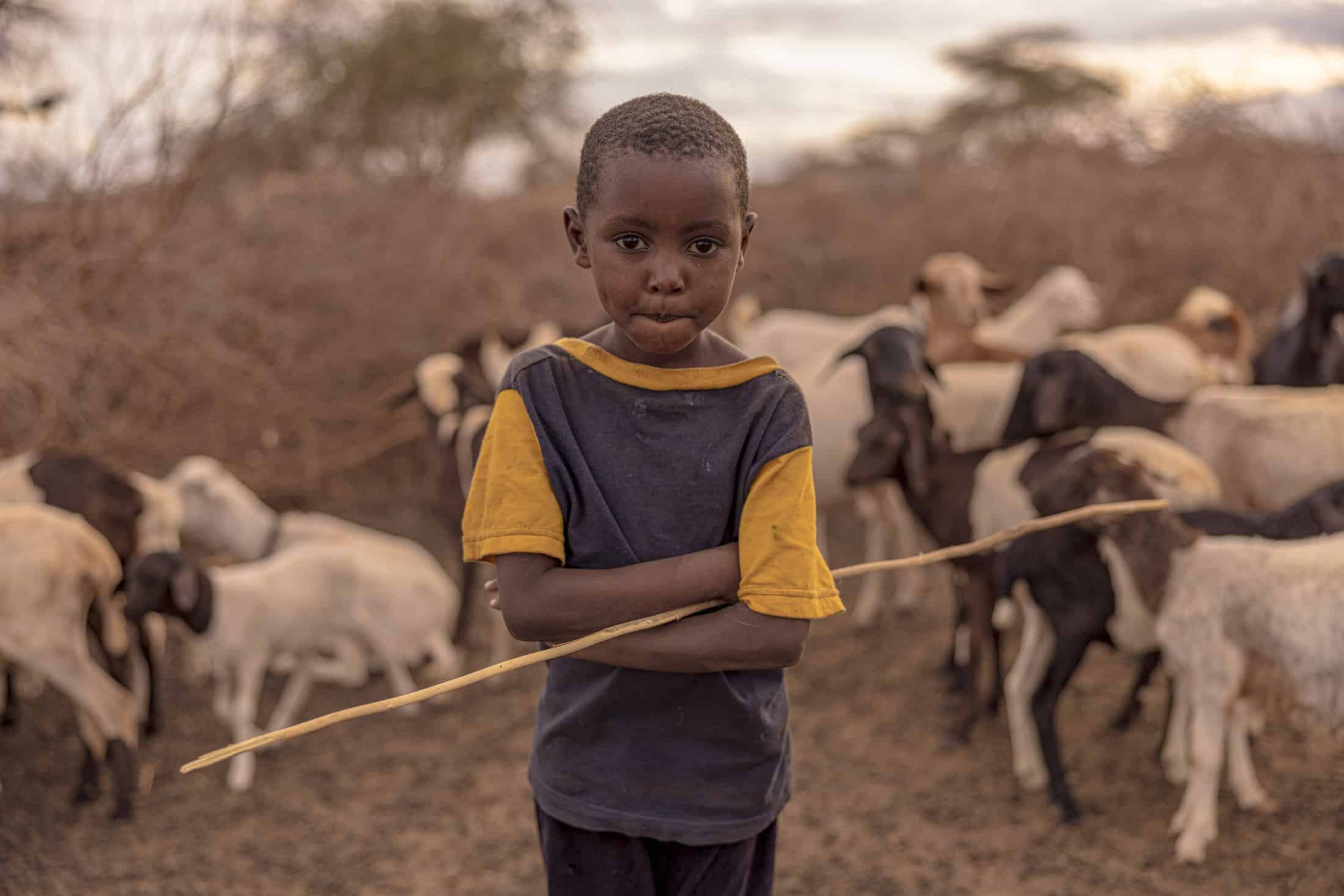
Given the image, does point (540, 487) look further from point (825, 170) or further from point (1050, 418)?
point (825, 170)

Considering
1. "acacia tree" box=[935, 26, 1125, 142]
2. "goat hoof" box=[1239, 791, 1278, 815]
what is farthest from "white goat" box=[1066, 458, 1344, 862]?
"acacia tree" box=[935, 26, 1125, 142]

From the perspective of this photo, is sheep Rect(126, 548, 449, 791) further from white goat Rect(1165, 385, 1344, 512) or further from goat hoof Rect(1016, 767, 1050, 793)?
white goat Rect(1165, 385, 1344, 512)

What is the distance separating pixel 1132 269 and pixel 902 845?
7453 mm

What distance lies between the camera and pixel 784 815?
4.23 metres

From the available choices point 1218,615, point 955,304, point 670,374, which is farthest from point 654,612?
point 955,304

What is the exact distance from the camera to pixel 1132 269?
997 cm

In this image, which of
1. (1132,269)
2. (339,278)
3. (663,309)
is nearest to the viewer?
(663,309)

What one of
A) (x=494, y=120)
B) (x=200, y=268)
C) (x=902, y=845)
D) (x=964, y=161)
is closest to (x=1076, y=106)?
(x=964, y=161)

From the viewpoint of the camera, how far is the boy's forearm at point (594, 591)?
1.61 metres

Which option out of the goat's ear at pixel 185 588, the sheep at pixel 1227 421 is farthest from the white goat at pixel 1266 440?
the goat's ear at pixel 185 588

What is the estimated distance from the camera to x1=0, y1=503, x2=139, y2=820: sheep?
390 centimetres

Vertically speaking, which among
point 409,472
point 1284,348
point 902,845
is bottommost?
point 902,845

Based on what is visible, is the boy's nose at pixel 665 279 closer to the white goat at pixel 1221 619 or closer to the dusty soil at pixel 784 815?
the white goat at pixel 1221 619

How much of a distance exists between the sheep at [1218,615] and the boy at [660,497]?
88.6 inches
